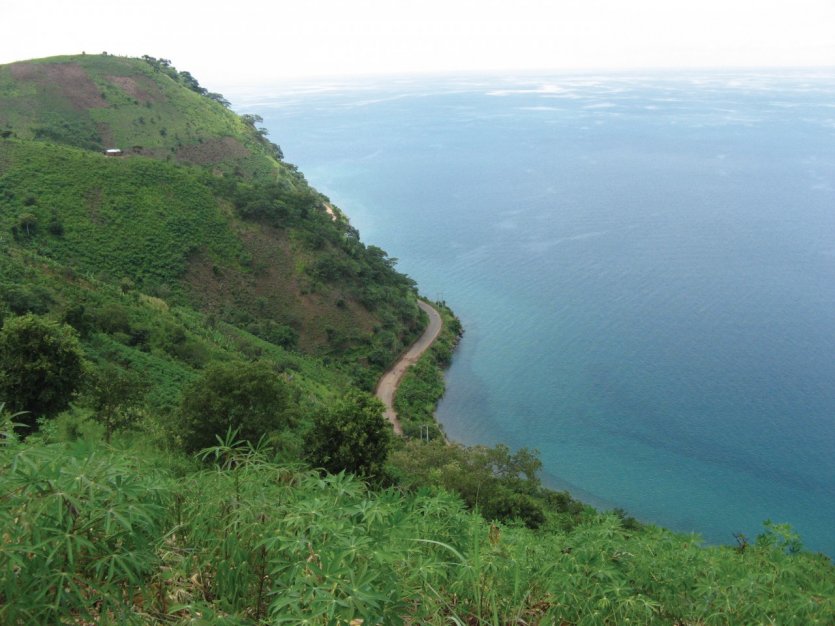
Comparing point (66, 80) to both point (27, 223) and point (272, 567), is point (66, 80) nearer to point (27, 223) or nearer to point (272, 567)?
point (27, 223)

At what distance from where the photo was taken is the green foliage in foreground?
9.13 ft

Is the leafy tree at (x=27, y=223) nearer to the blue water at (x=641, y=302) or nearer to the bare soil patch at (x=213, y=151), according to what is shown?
the blue water at (x=641, y=302)

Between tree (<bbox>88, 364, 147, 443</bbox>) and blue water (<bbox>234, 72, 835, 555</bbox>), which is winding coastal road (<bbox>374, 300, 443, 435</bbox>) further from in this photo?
tree (<bbox>88, 364, 147, 443</bbox>)

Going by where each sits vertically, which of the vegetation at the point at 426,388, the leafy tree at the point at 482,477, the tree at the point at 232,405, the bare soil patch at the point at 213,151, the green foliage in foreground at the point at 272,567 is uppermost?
the bare soil patch at the point at 213,151

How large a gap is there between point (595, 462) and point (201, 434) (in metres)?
25.2

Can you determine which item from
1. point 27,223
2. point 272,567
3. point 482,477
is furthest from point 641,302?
point 272,567

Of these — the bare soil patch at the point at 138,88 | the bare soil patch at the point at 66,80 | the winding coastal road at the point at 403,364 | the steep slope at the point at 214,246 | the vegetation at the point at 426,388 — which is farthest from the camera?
the bare soil patch at the point at 138,88

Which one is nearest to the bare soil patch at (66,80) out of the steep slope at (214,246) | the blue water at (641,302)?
the steep slope at (214,246)

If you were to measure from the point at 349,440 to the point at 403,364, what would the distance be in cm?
2466

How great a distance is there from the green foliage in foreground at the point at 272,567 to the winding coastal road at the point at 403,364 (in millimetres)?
28259

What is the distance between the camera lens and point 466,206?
79.4 m

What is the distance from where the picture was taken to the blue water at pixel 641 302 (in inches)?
1302

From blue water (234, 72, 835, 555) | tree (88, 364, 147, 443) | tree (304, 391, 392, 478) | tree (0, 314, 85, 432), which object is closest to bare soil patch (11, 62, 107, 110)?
blue water (234, 72, 835, 555)

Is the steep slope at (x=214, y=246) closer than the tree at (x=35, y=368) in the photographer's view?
No
